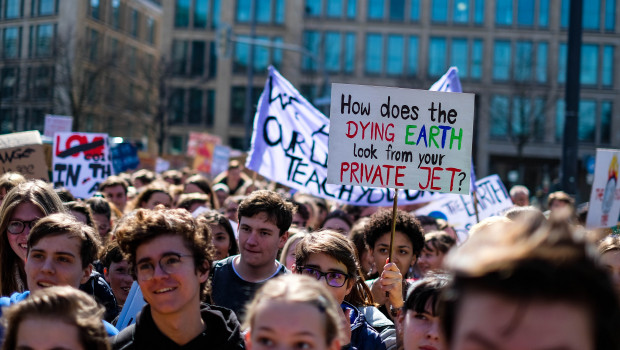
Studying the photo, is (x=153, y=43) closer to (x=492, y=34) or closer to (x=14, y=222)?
(x=492, y=34)

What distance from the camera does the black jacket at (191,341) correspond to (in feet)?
11.1

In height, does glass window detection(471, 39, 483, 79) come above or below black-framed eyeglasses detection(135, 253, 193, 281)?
above

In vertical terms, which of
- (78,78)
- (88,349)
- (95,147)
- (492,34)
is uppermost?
(492,34)

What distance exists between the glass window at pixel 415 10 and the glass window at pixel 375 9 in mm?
1904

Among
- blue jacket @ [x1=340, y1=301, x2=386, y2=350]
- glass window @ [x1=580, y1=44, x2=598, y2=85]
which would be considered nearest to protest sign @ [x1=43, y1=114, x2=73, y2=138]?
blue jacket @ [x1=340, y1=301, x2=386, y2=350]

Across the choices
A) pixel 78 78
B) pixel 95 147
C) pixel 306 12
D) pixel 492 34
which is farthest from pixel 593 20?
pixel 95 147

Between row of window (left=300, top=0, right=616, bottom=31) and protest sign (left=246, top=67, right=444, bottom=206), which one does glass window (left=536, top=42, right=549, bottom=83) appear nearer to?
row of window (left=300, top=0, right=616, bottom=31)

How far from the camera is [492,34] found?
51.6m

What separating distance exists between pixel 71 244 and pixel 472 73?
161ft

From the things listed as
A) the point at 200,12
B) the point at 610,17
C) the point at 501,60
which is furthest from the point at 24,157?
the point at 610,17

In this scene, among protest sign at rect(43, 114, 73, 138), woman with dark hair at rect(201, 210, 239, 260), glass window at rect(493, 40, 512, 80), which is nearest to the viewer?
woman with dark hair at rect(201, 210, 239, 260)

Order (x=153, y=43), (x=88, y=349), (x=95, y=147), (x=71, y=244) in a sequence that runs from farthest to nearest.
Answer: (x=153, y=43) → (x=95, y=147) → (x=71, y=244) → (x=88, y=349)

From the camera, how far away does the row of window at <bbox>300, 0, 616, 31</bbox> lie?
51188mm

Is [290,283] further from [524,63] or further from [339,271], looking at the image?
[524,63]
